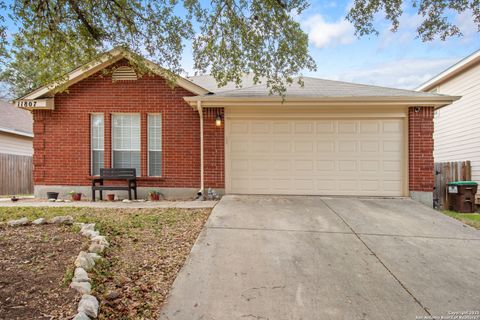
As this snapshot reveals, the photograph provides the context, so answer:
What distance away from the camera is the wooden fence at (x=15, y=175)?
38.9ft

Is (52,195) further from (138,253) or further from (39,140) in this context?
(138,253)

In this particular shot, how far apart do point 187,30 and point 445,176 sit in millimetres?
9663

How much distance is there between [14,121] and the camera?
1420 cm

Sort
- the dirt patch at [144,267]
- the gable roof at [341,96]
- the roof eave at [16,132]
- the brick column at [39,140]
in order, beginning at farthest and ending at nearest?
1. the roof eave at [16,132]
2. the brick column at [39,140]
3. the gable roof at [341,96]
4. the dirt patch at [144,267]

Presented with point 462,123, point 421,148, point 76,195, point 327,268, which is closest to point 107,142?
point 76,195

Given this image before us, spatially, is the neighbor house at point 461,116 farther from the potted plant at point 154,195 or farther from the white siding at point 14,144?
the white siding at point 14,144

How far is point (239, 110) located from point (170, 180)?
2.94 meters

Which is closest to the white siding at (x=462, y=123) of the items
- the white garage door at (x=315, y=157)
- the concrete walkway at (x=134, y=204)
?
the white garage door at (x=315, y=157)

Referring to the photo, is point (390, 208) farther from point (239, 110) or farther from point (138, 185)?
point (138, 185)

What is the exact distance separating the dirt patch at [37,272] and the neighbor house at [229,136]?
410 cm

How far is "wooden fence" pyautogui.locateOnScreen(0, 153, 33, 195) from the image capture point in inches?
466

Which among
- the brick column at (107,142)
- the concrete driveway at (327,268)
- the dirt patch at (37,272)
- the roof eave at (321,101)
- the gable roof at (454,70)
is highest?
the gable roof at (454,70)

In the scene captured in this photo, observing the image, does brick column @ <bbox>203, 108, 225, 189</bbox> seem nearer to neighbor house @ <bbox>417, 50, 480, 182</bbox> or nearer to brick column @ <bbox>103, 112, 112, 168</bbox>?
brick column @ <bbox>103, 112, 112, 168</bbox>

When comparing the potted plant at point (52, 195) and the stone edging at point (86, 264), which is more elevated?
the potted plant at point (52, 195)
